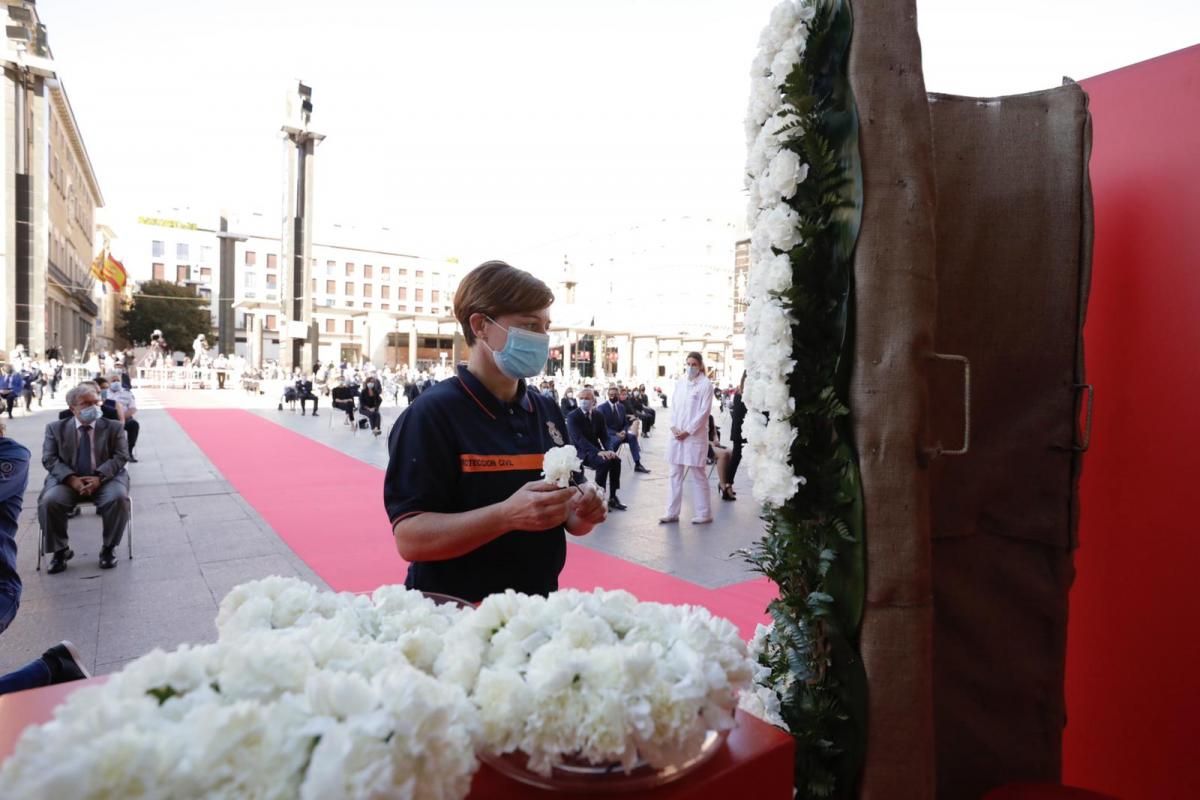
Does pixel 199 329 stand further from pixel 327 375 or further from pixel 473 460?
pixel 473 460

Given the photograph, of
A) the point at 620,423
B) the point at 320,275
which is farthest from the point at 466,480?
the point at 320,275

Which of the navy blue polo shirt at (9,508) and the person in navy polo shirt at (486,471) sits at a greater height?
the person in navy polo shirt at (486,471)

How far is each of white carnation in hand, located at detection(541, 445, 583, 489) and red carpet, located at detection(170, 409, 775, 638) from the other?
313 cm

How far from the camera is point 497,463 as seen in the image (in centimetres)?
193

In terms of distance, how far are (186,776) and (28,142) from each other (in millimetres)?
45344

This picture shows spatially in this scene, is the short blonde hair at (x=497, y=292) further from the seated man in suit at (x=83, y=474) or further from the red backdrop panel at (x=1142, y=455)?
the seated man in suit at (x=83, y=474)

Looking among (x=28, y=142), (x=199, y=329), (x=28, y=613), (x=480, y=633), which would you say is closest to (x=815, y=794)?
(x=480, y=633)

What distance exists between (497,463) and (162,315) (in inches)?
2749

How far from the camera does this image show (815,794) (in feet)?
5.47

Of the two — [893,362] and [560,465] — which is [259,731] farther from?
[893,362]

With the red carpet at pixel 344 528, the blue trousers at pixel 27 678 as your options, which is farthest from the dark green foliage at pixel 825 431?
the red carpet at pixel 344 528

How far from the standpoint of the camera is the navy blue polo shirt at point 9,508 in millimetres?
2920

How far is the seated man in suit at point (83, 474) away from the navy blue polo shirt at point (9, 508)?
11.0ft

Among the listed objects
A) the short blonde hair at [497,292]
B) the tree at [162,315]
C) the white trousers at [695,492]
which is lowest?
the white trousers at [695,492]
